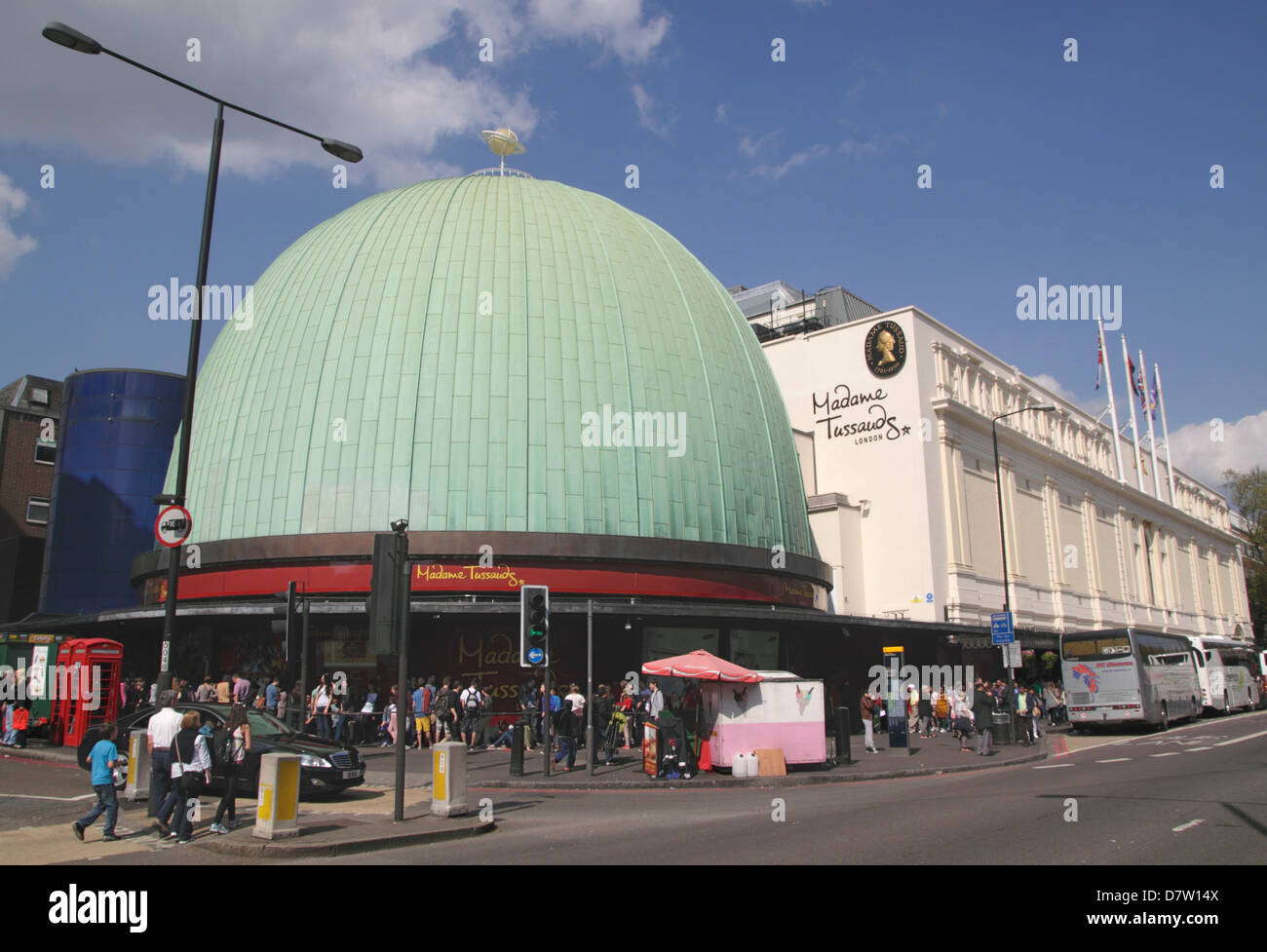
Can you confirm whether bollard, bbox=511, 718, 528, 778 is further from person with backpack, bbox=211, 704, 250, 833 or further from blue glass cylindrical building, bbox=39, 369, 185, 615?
blue glass cylindrical building, bbox=39, 369, 185, 615

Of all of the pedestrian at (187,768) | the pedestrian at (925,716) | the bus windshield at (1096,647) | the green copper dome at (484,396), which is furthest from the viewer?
the pedestrian at (925,716)

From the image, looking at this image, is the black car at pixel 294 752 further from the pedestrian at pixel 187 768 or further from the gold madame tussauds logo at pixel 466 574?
the gold madame tussauds logo at pixel 466 574

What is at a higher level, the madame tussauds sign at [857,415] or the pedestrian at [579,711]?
the madame tussauds sign at [857,415]

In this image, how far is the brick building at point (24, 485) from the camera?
52.0 m

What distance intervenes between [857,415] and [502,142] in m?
21.5

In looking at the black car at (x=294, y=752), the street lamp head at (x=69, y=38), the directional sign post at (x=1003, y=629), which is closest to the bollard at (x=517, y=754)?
the black car at (x=294, y=752)

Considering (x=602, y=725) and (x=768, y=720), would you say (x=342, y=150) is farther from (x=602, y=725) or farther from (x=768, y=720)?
(x=602, y=725)

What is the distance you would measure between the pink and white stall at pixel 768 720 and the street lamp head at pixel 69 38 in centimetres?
1593

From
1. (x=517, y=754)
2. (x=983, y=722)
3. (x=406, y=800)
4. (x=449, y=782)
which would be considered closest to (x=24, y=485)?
(x=517, y=754)

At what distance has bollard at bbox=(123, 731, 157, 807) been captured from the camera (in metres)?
15.6

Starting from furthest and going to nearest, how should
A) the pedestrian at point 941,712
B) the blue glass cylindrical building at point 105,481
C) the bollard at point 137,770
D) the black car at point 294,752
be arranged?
the blue glass cylindrical building at point 105,481
the pedestrian at point 941,712
the black car at point 294,752
the bollard at point 137,770

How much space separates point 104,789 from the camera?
39.7 ft

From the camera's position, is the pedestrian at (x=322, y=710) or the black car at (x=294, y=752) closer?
the black car at (x=294, y=752)

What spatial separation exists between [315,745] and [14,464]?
1909 inches
